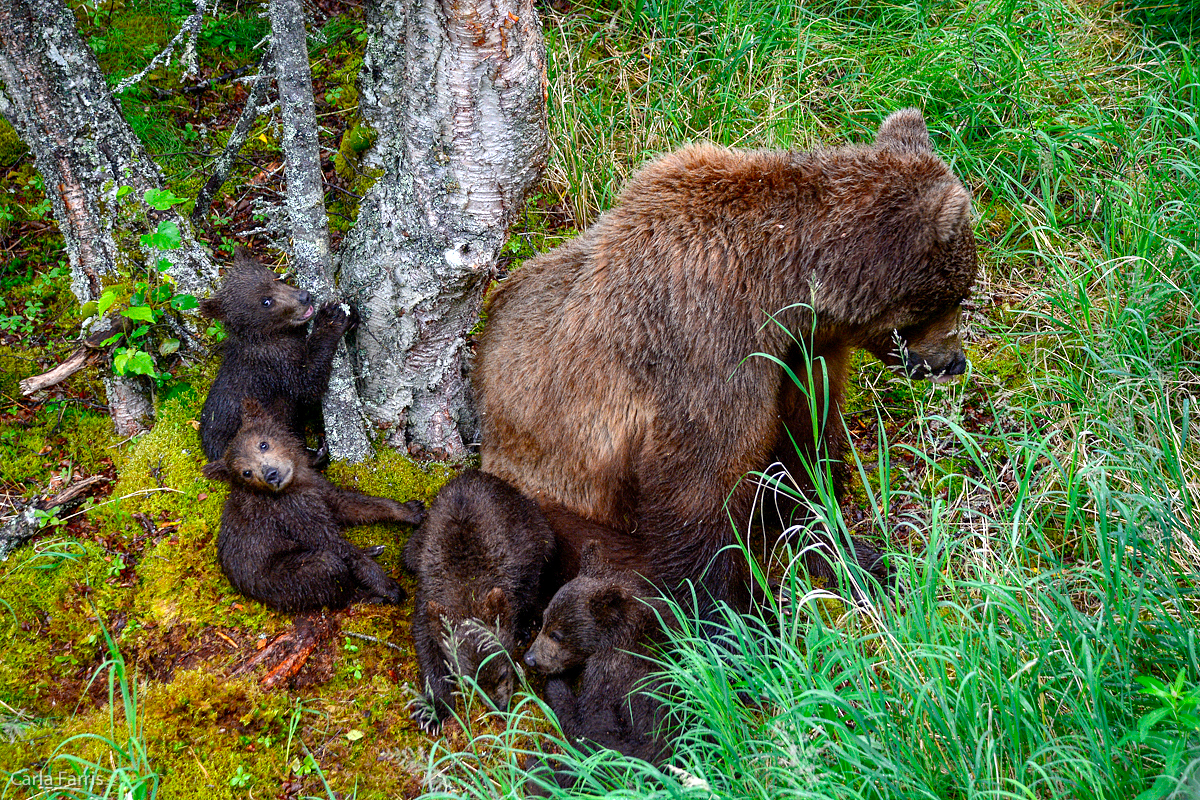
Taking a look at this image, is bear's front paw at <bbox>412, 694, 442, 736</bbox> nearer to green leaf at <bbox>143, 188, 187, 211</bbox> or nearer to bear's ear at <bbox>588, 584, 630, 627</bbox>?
bear's ear at <bbox>588, 584, 630, 627</bbox>

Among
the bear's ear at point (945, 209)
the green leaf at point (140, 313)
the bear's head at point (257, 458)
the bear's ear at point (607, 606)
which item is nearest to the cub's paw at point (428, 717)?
the bear's ear at point (607, 606)

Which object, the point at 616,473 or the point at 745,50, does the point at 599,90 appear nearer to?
the point at 745,50

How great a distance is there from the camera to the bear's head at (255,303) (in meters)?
4.55

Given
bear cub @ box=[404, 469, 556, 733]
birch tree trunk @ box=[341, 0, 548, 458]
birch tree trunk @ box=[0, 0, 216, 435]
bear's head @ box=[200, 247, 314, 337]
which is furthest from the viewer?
bear's head @ box=[200, 247, 314, 337]

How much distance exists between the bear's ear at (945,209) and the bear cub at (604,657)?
2084mm

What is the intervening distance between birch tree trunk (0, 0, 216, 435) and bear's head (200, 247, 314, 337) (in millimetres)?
545

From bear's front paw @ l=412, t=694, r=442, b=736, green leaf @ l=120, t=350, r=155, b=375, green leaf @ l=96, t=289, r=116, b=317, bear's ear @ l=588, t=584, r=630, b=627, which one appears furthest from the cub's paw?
green leaf @ l=96, t=289, r=116, b=317

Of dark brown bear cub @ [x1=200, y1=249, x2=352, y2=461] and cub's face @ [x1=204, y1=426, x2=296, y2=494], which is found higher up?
dark brown bear cub @ [x1=200, y1=249, x2=352, y2=461]

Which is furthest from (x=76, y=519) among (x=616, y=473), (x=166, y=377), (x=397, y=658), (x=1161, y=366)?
(x=1161, y=366)

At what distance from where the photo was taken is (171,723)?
12.9ft

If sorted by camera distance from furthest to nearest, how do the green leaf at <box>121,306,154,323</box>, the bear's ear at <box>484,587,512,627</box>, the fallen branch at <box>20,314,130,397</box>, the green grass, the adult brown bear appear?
the fallen branch at <box>20,314,130,397</box> → the green leaf at <box>121,306,154,323</box> → the bear's ear at <box>484,587,512,627</box> → the adult brown bear → the green grass

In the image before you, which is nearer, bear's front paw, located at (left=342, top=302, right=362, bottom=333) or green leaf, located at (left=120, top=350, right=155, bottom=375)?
green leaf, located at (left=120, top=350, right=155, bottom=375)

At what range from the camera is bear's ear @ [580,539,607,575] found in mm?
4383

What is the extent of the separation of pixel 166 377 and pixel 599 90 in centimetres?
382
